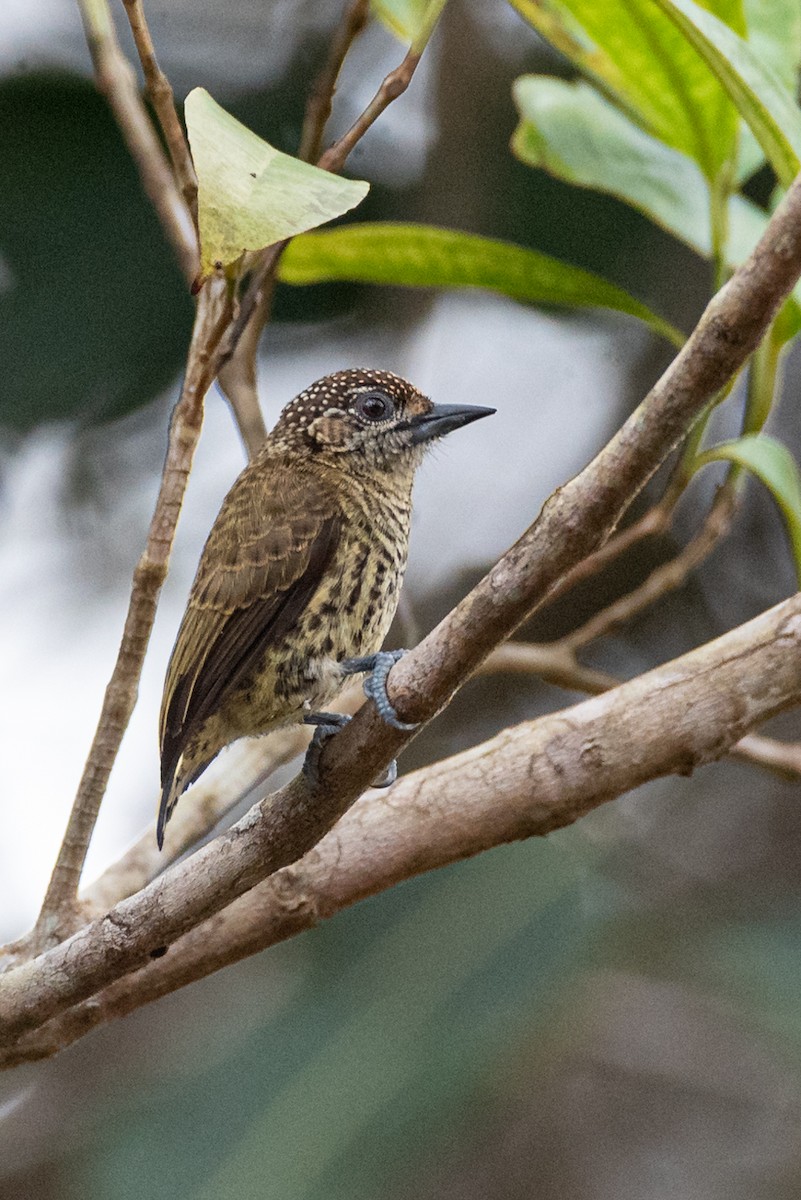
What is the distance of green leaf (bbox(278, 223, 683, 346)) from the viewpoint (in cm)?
275

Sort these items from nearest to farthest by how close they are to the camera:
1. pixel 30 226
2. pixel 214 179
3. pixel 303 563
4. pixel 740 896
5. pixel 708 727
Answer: pixel 214 179 → pixel 708 727 → pixel 303 563 → pixel 740 896 → pixel 30 226

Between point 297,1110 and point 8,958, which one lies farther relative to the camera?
point 297,1110

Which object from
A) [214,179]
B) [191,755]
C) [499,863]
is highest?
[214,179]

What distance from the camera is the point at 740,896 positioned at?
3803 mm

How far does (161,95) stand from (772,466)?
1170 mm

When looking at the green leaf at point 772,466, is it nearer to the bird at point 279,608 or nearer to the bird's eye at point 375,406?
the bird at point 279,608

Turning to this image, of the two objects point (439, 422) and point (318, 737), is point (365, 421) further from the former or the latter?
point (318, 737)

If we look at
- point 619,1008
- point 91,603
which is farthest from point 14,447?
point 619,1008

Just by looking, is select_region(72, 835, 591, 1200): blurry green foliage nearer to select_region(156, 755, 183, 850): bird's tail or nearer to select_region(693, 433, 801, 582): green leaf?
select_region(156, 755, 183, 850): bird's tail

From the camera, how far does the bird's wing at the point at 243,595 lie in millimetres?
2379

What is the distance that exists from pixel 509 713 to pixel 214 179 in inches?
119

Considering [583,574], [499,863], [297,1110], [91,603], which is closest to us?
[583,574]

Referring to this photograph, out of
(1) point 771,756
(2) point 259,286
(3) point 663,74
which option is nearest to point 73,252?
(3) point 663,74

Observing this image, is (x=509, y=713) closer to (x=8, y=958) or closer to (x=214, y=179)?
(x=8, y=958)
